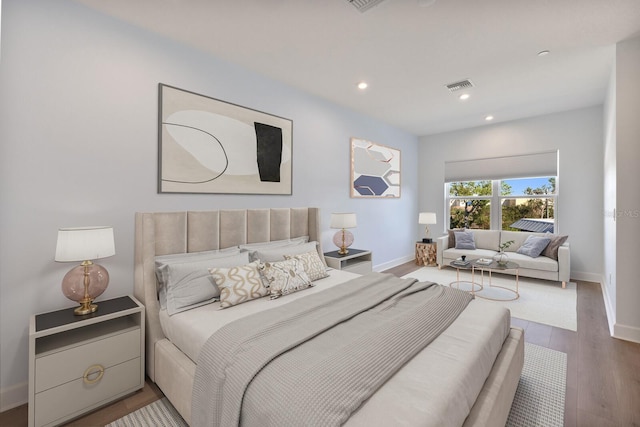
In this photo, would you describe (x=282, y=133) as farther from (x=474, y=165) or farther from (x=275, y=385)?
(x=474, y=165)

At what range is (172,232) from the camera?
2439mm

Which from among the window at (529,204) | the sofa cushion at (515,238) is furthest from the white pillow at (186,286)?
the window at (529,204)

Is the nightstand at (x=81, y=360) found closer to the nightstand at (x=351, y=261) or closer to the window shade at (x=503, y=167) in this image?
the nightstand at (x=351, y=261)

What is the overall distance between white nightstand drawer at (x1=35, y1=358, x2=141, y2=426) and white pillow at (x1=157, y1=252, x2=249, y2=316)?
46 cm

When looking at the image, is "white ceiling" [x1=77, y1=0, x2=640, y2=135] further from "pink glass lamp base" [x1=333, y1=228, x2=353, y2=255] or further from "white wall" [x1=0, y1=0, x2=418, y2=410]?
"pink glass lamp base" [x1=333, y1=228, x2=353, y2=255]

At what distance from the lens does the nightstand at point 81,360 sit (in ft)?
5.50

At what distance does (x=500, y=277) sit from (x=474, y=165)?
2225 mm

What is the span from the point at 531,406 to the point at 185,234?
2817 millimetres

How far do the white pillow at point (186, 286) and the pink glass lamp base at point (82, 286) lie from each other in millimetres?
398

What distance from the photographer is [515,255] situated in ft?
15.6

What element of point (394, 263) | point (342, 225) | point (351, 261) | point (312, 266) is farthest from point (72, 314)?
point (394, 263)

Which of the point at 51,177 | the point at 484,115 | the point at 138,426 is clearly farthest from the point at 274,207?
the point at 484,115

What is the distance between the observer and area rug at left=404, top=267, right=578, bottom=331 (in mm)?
3217

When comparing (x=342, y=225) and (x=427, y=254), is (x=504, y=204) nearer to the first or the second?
(x=427, y=254)
